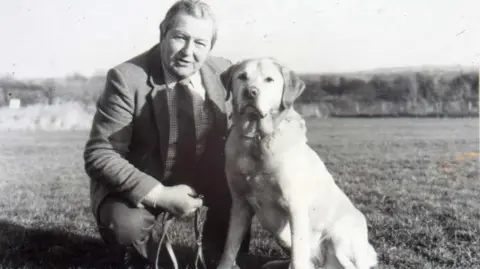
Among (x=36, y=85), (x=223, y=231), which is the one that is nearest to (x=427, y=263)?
(x=223, y=231)

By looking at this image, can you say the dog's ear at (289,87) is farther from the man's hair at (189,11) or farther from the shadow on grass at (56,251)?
the shadow on grass at (56,251)

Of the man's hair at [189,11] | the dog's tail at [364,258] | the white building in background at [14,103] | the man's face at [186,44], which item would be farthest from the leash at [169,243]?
the white building in background at [14,103]

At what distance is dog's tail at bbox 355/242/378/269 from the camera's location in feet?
7.10

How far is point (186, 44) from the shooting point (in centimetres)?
219

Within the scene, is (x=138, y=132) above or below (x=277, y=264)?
above

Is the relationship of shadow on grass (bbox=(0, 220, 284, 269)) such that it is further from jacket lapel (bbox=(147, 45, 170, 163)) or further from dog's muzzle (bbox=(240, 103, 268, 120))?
dog's muzzle (bbox=(240, 103, 268, 120))

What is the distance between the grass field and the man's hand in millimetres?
455

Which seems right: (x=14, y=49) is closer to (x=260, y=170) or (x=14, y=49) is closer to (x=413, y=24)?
(x=260, y=170)

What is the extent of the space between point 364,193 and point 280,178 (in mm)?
1718

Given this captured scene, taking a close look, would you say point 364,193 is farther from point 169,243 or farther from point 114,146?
point 114,146

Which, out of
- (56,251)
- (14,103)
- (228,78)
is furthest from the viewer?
(14,103)

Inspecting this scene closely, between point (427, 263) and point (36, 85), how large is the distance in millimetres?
2519

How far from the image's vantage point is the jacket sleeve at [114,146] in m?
2.19

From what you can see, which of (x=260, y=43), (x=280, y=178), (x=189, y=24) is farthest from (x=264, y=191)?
(x=260, y=43)
